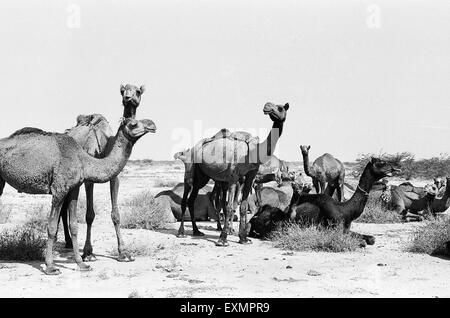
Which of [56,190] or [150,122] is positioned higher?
[150,122]

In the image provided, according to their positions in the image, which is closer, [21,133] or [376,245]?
[21,133]

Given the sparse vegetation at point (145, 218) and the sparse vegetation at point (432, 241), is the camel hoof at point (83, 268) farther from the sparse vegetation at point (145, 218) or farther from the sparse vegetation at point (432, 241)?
the sparse vegetation at point (432, 241)

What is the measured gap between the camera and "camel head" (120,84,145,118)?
387 inches

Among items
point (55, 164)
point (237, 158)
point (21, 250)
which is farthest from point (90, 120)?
point (237, 158)

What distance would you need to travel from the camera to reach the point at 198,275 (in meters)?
8.72

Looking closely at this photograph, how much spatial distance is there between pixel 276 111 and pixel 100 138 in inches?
139

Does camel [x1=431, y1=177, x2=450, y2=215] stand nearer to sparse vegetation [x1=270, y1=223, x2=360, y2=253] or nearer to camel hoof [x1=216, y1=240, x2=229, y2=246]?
sparse vegetation [x1=270, y1=223, x2=360, y2=253]

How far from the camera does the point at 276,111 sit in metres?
11.2

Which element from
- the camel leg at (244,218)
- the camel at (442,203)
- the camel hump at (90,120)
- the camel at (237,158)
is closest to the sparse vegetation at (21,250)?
the camel hump at (90,120)

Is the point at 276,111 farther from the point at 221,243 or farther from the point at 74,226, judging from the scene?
the point at 74,226
